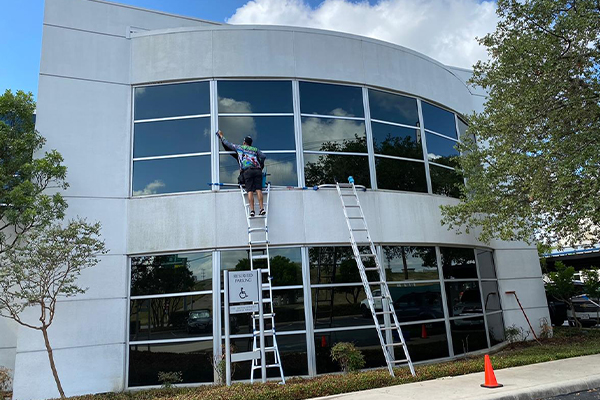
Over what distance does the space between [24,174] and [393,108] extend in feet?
30.1

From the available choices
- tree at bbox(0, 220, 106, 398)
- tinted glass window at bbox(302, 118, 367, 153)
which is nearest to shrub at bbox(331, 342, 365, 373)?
tinted glass window at bbox(302, 118, 367, 153)

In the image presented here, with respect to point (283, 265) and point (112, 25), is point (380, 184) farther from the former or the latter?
point (112, 25)

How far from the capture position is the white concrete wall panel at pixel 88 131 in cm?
1016

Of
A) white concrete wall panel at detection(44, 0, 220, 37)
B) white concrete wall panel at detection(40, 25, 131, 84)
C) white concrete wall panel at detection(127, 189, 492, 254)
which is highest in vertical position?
white concrete wall panel at detection(44, 0, 220, 37)

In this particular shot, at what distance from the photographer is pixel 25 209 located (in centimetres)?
898

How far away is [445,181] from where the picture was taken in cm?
1270

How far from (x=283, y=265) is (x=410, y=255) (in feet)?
11.1

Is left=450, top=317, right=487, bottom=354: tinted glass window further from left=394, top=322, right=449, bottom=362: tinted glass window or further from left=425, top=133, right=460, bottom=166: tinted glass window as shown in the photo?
left=425, top=133, right=460, bottom=166: tinted glass window

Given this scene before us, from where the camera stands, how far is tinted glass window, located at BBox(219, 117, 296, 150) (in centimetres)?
1072

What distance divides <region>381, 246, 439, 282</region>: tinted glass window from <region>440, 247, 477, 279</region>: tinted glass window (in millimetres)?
438

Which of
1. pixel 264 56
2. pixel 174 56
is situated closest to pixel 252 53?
pixel 264 56

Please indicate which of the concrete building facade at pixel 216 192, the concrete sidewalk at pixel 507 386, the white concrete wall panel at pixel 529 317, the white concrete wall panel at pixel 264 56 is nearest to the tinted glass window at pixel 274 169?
the concrete building facade at pixel 216 192

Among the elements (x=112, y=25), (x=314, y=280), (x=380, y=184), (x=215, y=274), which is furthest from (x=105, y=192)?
(x=380, y=184)

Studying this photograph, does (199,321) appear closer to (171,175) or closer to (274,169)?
(171,175)
